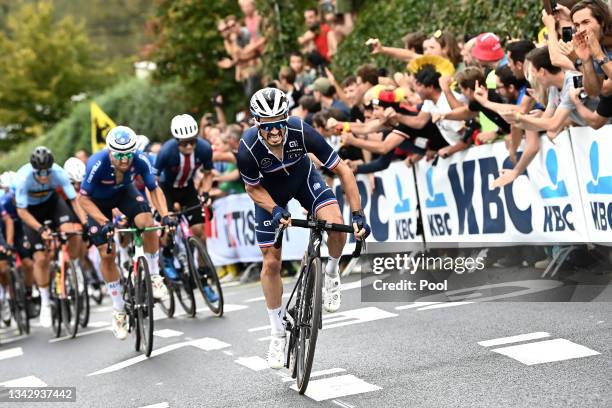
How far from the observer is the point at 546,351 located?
8070mm

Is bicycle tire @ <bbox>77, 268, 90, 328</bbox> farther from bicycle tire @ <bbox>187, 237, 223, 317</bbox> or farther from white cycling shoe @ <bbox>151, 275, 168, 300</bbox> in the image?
white cycling shoe @ <bbox>151, 275, 168, 300</bbox>

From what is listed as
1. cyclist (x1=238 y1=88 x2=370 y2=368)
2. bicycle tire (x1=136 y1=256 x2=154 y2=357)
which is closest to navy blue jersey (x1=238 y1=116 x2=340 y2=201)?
cyclist (x1=238 y1=88 x2=370 y2=368)

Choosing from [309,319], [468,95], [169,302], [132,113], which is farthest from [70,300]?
[132,113]

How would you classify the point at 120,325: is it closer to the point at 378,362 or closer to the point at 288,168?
the point at 288,168

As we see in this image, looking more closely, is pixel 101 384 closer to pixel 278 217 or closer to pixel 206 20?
pixel 278 217

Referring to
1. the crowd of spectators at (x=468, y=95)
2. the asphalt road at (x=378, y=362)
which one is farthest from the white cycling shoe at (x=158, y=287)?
the crowd of spectators at (x=468, y=95)

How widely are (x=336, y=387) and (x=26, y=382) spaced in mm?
3913

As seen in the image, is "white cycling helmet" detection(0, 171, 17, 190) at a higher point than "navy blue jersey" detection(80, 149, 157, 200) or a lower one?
higher

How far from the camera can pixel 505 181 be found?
11.4 meters

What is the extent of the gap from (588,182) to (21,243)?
31.1 ft

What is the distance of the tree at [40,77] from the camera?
57562mm

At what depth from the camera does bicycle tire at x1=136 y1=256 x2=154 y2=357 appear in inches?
428

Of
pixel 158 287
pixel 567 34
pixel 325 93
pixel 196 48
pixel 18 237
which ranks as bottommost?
pixel 158 287

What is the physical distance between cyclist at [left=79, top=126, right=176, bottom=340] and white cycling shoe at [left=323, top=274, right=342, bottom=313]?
308 centimetres
